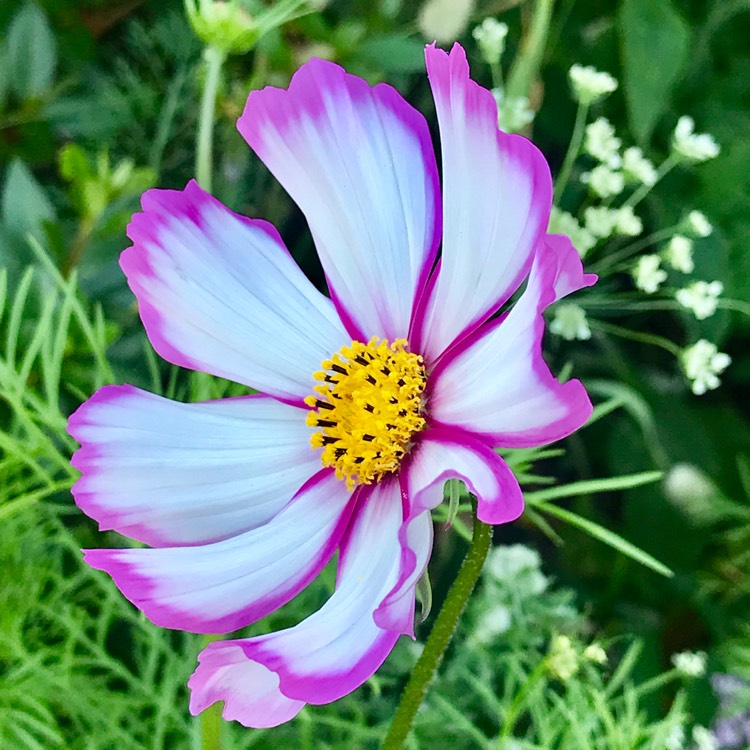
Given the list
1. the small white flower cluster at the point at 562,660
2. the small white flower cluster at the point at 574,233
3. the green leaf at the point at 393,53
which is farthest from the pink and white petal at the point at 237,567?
the green leaf at the point at 393,53

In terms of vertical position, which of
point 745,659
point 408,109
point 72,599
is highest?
point 408,109

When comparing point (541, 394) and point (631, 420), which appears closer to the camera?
point (541, 394)

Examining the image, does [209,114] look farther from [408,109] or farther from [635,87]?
[635,87]

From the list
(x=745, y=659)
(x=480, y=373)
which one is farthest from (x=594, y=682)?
(x=480, y=373)

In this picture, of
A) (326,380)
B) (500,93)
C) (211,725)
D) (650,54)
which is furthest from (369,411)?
(650,54)

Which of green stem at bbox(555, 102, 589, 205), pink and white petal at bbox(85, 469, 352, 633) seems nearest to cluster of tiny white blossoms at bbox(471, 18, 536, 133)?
green stem at bbox(555, 102, 589, 205)

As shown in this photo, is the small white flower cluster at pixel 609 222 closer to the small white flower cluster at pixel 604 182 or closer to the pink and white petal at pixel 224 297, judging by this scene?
the small white flower cluster at pixel 604 182
